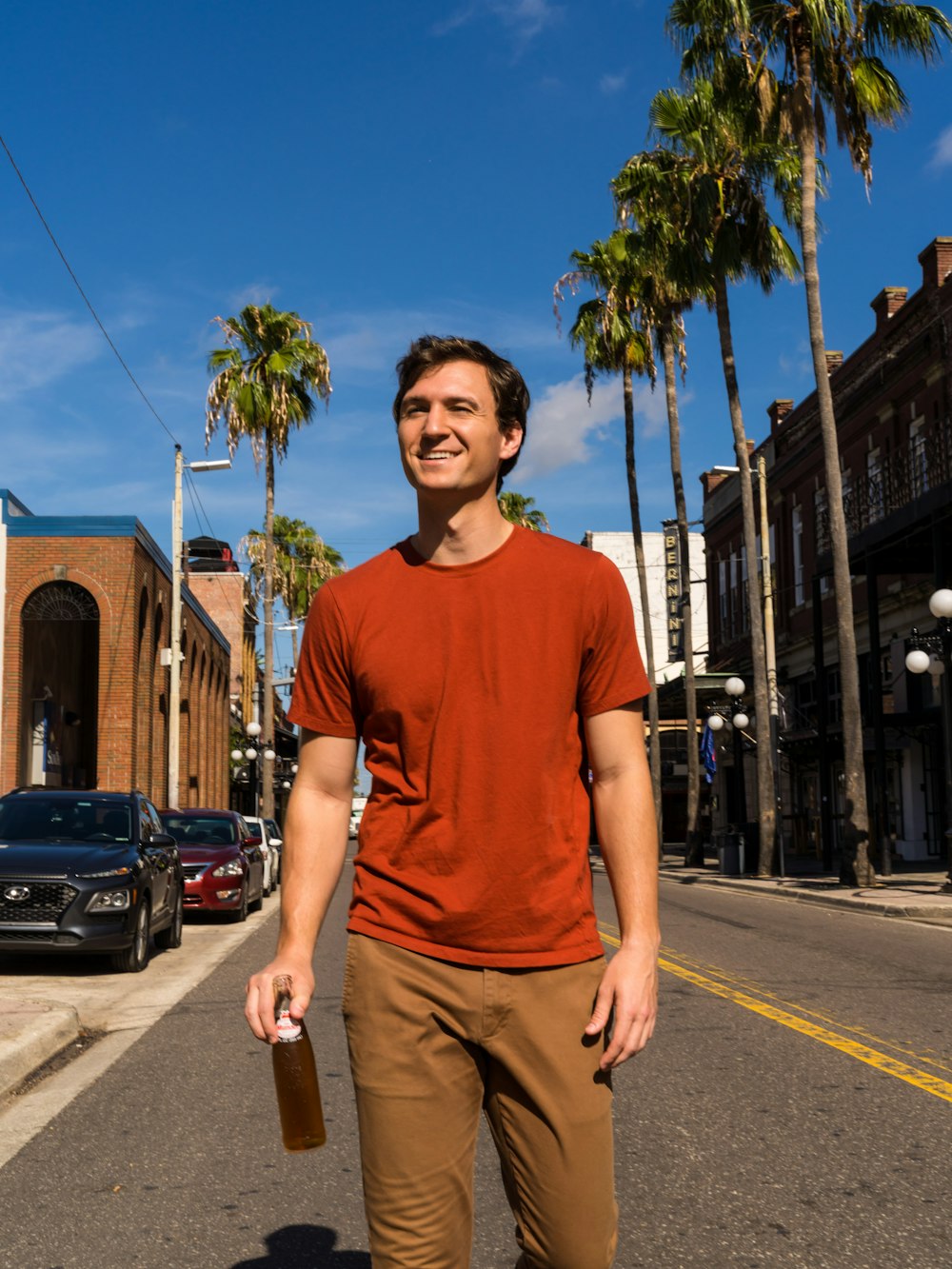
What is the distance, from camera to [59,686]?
3741cm

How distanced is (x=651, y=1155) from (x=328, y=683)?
12.4ft

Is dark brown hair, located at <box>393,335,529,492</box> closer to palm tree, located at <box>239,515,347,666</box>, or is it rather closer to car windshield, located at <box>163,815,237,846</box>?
car windshield, located at <box>163,815,237,846</box>

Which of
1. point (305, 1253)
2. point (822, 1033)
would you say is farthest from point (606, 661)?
point (822, 1033)

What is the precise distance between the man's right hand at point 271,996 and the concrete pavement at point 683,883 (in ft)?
17.0

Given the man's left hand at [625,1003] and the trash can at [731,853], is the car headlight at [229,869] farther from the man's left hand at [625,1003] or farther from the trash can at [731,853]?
the man's left hand at [625,1003]

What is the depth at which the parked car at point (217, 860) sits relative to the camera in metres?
18.9

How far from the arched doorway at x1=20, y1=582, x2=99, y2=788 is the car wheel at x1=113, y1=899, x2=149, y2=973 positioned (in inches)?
772

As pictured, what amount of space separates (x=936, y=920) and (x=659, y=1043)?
34.9ft

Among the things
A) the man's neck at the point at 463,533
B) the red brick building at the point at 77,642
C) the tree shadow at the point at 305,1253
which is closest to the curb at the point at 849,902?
the red brick building at the point at 77,642

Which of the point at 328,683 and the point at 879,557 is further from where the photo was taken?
the point at 879,557

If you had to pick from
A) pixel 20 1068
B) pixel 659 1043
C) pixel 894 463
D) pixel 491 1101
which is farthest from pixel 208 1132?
pixel 894 463

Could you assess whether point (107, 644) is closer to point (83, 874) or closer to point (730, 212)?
point (730, 212)

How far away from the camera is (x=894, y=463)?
3102 cm

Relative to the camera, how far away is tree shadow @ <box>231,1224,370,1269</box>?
4.58m
